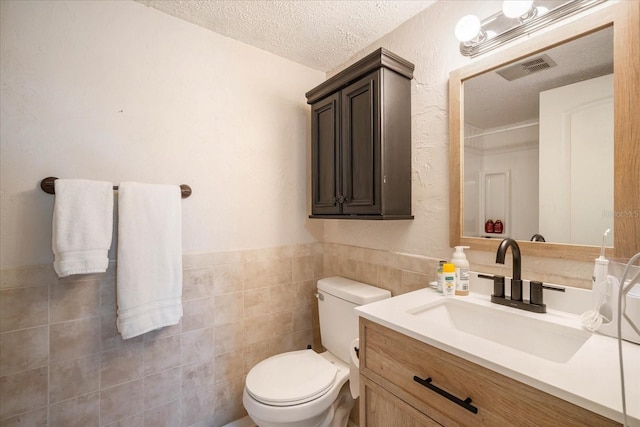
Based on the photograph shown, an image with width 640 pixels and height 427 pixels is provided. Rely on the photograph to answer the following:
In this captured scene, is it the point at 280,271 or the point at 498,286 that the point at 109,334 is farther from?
the point at 498,286

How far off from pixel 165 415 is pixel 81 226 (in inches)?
39.6

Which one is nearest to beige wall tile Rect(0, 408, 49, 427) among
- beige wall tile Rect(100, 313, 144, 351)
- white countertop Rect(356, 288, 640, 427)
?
beige wall tile Rect(100, 313, 144, 351)

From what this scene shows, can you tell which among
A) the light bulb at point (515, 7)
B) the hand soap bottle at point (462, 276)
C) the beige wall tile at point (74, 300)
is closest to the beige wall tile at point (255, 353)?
the beige wall tile at point (74, 300)

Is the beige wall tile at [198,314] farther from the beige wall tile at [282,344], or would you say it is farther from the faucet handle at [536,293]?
the faucet handle at [536,293]

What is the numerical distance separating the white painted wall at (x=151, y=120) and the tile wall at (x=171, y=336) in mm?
141

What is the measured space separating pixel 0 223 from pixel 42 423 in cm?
82

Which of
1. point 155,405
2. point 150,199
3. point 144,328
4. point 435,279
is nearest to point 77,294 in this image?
point 144,328

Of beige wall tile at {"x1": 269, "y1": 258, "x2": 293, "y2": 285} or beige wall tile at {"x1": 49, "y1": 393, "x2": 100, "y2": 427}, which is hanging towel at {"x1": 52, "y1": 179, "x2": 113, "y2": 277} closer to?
beige wall tile at {"x1": 49, "y1": 393, "x2": 100, "y2": 427}

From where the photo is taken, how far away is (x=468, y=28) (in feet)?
3.70

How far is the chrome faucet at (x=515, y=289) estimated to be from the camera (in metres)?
0.95

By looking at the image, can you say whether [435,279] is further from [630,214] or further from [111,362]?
[111,362]

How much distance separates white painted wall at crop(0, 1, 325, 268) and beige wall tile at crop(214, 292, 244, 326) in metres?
0.28

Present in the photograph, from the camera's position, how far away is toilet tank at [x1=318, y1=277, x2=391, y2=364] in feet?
4.81

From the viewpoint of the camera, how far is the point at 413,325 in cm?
86
